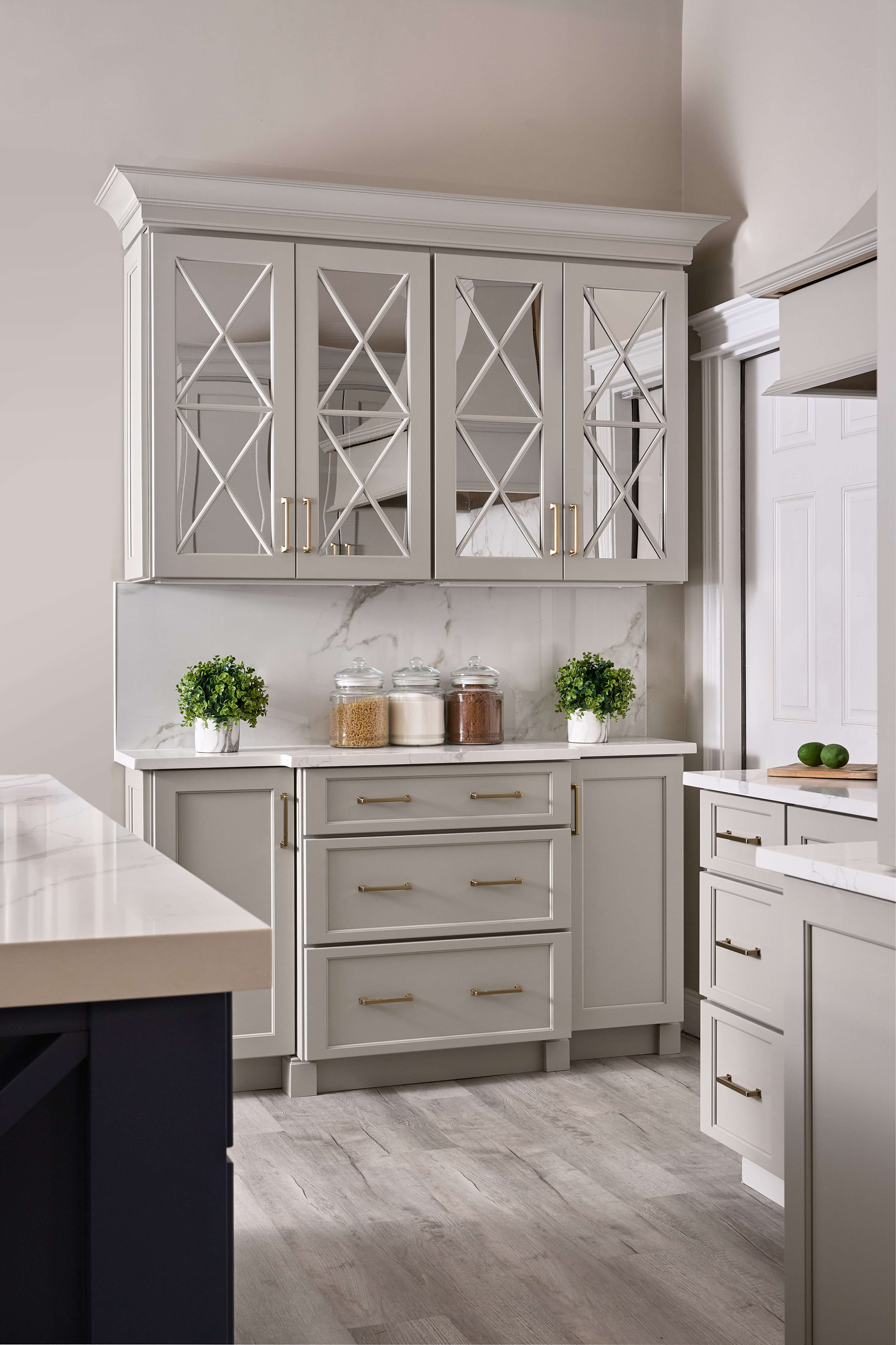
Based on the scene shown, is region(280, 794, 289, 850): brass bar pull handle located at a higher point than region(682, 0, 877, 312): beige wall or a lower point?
lower

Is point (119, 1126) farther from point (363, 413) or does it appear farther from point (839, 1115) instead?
point (363, 413)

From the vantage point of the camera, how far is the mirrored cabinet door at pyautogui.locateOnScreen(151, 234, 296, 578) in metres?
3.40

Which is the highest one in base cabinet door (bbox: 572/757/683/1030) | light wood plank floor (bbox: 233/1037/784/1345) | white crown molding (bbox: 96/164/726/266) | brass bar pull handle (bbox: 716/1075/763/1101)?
white crown molding (bbox: 96/164/726/266)

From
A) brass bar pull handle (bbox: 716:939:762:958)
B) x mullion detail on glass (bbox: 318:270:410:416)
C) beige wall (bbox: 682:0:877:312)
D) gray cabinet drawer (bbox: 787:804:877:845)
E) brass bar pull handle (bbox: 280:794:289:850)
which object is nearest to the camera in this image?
gray cabinet drawer (bbox: 787:804:877:845)

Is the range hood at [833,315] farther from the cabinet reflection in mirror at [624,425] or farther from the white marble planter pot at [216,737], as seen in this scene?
the white marble planter pot at [216,737]

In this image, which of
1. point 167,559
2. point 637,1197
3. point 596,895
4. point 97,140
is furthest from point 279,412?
point 637,1197

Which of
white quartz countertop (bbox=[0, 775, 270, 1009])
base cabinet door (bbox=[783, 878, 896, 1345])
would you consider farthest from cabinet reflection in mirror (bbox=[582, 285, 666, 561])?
white quartz countertop (bbox=[0, 775, 270, 1009])

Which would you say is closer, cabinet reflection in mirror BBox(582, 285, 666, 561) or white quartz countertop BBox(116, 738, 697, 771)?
white quartz countertop BBox(116, 738, 697, 771)

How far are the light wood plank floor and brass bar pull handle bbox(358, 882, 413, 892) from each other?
563mm

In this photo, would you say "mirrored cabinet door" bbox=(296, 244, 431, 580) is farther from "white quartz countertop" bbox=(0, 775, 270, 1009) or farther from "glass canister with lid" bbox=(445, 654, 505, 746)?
"white quartz countertop" bbox=(0, 775, 270, 1009)

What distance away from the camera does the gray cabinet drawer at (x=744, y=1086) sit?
2.58m

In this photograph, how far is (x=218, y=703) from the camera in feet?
11.4

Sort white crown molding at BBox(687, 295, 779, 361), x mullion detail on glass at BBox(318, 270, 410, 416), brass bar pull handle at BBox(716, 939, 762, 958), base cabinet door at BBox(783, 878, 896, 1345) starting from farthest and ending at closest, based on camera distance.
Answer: white crown molding at BBox(687, 295, 779, 361)
x mullion detail on glass at BBox(318, 270, 410, 416)
brass bar pull handle at BBox(716, 939, 762, 958)
base cabinet door at BBox(783, 878, 896, 1345)

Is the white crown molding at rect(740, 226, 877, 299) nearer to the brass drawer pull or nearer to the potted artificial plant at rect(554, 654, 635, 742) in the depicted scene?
the potted artificial plant at rect(554, 654, 635, 742)
